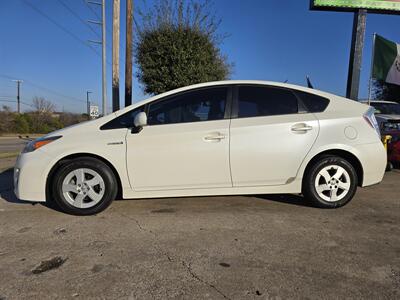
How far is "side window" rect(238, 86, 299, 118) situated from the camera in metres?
Answer: 4.07

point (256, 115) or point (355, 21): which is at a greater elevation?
point (355, 21)

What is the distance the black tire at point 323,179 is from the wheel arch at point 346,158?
0.04m

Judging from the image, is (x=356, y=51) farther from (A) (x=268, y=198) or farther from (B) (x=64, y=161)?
(B) (x=64, y=161)

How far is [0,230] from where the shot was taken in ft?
11.7

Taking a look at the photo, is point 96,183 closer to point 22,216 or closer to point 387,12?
point 22,216

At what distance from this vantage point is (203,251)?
116 inches

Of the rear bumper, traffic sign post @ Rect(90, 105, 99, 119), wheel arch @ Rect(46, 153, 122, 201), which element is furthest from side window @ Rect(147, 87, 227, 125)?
traffic sign post @ Rect(90, 105, 99, 119)

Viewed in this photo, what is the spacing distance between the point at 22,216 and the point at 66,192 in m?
0.67

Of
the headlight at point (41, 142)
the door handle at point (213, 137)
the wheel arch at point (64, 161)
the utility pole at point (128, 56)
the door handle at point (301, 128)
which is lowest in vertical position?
the wheel arch at point (64, 161)

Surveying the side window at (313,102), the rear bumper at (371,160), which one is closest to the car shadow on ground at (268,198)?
the rear bumper at (371,160)

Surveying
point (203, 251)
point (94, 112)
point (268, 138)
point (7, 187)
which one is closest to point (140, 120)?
point (268, 138)

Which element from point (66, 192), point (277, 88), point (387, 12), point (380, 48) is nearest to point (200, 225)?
point (66, 192)

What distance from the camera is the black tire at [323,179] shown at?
408 centimetres

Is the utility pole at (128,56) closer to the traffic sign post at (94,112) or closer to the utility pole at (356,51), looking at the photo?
the utility pole at (356,51)
